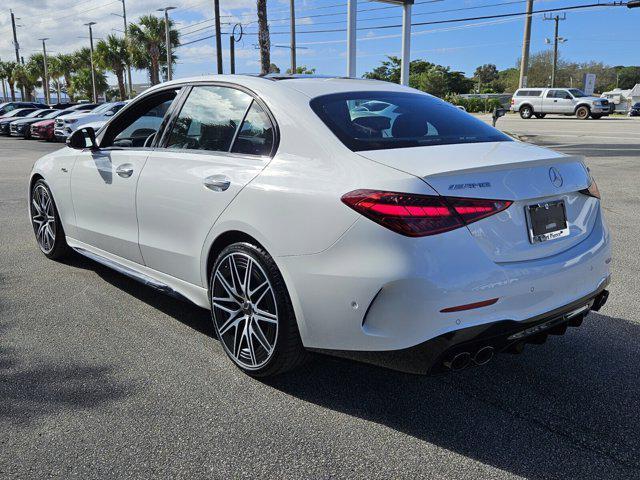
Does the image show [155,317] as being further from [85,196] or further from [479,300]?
[479,300]

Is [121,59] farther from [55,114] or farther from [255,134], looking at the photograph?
[255,134]

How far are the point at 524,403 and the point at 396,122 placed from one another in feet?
5.48

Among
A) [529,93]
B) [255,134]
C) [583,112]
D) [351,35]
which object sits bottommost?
[583,112]

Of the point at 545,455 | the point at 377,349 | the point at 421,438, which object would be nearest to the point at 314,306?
the point at 377,349

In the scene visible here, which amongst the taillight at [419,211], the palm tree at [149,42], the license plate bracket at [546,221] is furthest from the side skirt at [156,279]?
the palm tree at [149,42]

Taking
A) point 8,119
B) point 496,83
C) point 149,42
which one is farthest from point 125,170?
point 496,83

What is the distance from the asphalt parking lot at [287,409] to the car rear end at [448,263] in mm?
384

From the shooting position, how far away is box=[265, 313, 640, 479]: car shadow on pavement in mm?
2609

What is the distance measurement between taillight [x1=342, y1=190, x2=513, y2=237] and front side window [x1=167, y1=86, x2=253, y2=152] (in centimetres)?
126

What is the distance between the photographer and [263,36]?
21109mm

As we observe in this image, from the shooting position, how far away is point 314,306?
2.81 meters

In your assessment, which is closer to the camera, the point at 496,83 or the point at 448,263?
the point at 448,263

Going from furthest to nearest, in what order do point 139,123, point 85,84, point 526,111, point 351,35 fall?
point 85,84 < point 526,111 < point 351,35 < point 139,123

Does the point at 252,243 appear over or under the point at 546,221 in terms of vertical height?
under
